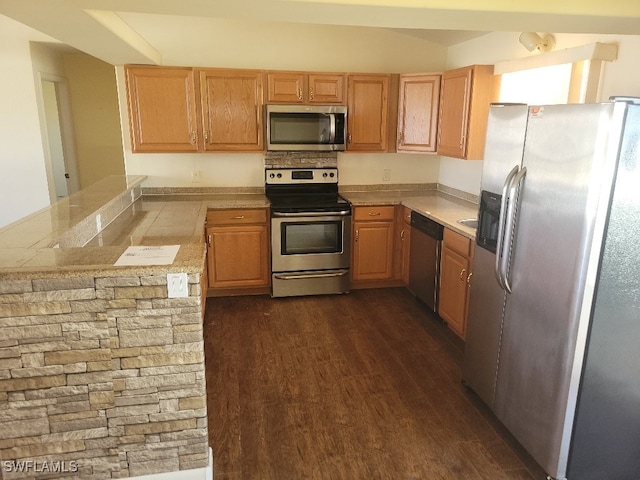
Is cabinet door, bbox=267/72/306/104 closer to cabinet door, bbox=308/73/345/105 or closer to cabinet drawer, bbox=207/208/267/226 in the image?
cabinet door, bbox=308/73/345/105

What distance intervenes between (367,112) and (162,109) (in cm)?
184

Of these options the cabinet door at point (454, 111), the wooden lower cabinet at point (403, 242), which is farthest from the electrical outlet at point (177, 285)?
the wooden lower cabinet at point (403, 242)

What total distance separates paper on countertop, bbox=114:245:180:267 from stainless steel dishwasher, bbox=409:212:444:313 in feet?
7.47

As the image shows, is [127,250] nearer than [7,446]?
No

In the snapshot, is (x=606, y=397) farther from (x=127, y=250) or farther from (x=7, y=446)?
(x=7, y=446)

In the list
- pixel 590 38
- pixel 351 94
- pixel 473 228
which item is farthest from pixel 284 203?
pixel 590 38

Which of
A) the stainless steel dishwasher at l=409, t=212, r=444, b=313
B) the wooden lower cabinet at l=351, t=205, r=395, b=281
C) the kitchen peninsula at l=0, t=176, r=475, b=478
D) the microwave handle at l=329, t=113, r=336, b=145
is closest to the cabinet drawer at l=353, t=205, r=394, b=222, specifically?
the wooden lower cabinet at l=351, t=205, r=395, b=281

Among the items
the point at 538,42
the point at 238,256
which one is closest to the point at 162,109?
the point at 238,256

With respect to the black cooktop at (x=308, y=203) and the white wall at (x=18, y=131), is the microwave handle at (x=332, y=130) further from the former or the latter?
the white wall at (x=18, y=131)

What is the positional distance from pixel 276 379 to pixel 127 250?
54.6 inches

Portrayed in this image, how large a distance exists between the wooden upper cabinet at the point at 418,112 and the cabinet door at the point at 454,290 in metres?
1.19

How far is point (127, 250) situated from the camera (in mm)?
2051

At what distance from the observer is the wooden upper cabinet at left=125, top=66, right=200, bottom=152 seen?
3.94 metres

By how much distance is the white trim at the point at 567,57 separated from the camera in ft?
8.66
